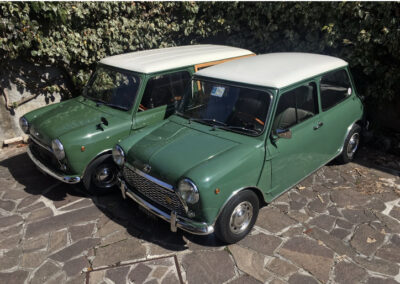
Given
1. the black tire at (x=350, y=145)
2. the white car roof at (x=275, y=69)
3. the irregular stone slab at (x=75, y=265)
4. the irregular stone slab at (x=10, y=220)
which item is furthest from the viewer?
the black tire at (x=350, y=145)

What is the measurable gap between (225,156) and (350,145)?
296 centimetres

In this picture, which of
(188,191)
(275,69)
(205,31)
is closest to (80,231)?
(188,191)

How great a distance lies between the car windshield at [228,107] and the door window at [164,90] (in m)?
0.74

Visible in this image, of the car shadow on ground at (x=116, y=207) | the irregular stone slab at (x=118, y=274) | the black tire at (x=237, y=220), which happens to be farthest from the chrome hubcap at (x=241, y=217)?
the irregular stone slab at (x=118, y=274)

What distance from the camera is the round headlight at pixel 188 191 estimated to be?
3.51 metres

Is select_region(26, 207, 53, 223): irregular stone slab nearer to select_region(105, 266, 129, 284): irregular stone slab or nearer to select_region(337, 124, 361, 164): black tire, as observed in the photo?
select_region(105, 266, 129, 284): irregular stone slab

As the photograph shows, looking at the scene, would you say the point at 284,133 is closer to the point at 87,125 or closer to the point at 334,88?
the point at 334,88

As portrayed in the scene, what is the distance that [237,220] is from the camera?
3.99m

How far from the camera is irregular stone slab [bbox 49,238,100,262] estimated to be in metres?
4.07

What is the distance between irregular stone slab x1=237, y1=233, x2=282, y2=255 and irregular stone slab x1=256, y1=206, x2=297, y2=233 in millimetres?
168

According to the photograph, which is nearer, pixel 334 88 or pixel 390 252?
pixel 390 252

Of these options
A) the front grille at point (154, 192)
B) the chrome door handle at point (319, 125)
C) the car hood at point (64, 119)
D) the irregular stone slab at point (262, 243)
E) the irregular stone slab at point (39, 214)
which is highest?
the chrome door handle at point (319, 125)

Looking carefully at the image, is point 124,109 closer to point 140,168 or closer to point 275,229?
point 140,168

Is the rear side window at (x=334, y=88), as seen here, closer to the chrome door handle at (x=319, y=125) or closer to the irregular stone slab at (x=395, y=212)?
the chrome door handle at (x=319, y=125)
